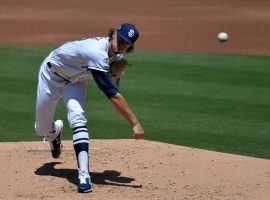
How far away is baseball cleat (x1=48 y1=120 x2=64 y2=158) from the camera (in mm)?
8203

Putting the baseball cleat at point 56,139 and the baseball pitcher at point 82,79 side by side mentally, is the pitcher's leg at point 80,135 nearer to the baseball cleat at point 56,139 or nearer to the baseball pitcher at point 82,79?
the baseball pitcher at point 82,79

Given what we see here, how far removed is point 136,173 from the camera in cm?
795

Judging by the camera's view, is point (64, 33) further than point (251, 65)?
Yes

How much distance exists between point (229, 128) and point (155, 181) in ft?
11.2

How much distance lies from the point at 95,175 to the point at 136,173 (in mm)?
446

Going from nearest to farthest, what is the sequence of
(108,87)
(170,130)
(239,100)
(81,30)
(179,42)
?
1. (108,87)
2. (170,130)
3. (239,100)
4. (179,42)
5. (81,30)

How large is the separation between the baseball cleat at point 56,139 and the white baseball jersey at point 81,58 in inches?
31.4

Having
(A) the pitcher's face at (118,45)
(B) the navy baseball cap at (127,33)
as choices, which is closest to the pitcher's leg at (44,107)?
(A) the pitcher's face at (118,45)

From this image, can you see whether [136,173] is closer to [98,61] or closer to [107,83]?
[107,83]

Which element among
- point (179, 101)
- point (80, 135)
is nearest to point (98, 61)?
point (80, 135)

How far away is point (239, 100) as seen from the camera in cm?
1265

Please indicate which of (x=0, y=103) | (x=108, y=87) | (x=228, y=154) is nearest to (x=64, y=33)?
(x=0, y=103)

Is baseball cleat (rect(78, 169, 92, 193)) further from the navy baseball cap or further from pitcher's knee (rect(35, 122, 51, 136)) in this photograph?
the navy baseball cap

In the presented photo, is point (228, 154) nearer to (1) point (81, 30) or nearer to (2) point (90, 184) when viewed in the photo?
(2) point (90, 184)
